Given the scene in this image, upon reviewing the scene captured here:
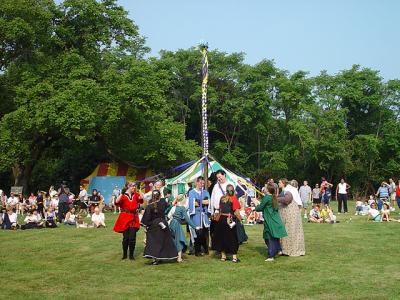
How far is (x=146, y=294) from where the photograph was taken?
28.4 ft

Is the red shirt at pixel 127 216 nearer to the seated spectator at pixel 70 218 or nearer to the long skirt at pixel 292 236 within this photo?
the long skirt at pixel 292 236

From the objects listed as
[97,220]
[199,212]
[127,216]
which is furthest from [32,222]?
[199,212]

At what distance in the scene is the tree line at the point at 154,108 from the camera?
1153 inches

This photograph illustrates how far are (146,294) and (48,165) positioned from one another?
3800 centimetres

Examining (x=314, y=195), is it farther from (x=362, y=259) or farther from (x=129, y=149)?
(x=129, y=149)

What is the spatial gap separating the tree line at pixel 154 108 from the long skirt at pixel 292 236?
59.8 feet

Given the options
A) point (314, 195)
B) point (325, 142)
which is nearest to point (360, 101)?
point (325, 142)

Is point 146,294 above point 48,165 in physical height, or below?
below

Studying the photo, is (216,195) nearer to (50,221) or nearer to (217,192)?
(217,192)

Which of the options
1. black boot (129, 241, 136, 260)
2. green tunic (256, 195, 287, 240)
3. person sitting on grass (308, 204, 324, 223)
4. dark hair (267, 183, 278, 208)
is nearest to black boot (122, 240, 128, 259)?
black boot (129, 241, 136, 260)

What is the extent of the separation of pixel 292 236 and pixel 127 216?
385 centimetres

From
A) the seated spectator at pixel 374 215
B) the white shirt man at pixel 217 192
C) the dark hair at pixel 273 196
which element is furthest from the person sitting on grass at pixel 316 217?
the dark hair at pixel 273 196

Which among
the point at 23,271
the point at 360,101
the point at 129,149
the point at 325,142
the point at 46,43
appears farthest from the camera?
the point at 360,101

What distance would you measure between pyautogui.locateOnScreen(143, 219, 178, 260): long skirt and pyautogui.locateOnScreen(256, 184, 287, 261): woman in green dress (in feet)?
6.95
